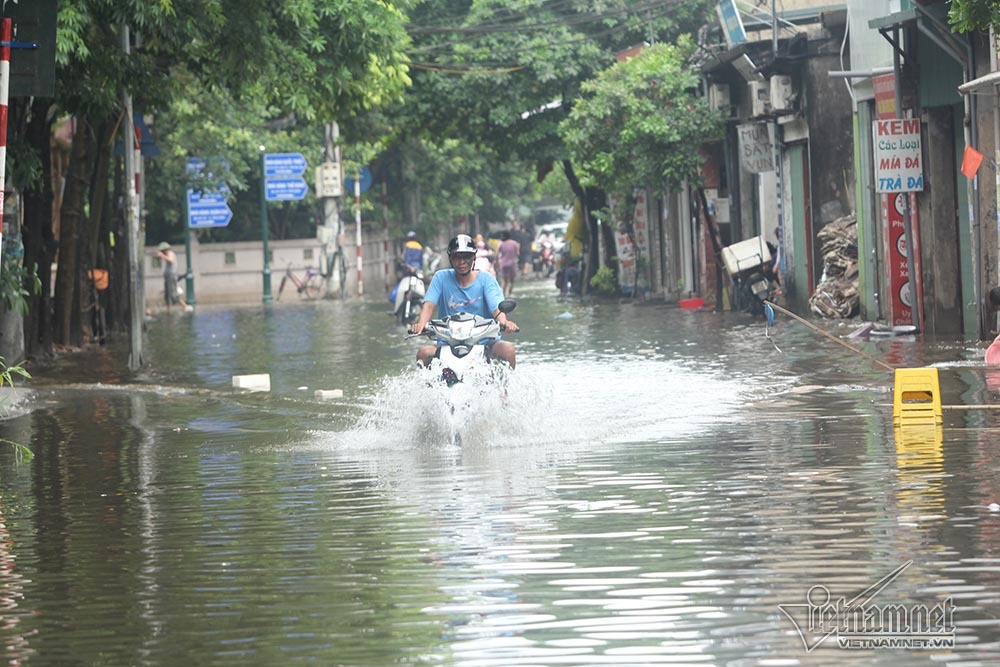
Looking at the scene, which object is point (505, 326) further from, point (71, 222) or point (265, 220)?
point (265, 220)

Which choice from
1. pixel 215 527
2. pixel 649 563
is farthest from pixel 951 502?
pixel 215 527

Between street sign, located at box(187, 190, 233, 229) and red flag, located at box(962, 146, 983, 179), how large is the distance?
111ft

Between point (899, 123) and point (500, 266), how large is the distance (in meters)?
30.0

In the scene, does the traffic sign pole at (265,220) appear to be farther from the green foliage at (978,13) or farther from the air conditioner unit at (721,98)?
the green foliage at (978,13)

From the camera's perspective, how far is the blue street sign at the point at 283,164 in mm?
51250

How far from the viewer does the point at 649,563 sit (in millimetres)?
7750

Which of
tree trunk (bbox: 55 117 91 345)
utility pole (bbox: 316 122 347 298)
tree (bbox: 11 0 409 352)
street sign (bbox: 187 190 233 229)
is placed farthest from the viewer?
street sign (bbox: 187 190 233 229)

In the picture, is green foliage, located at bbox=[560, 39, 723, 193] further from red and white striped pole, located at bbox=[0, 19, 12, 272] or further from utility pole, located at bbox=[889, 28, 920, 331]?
red and white striped pole, located at bbox=[0, 19, 12, 272]

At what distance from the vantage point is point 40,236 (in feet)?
80.1

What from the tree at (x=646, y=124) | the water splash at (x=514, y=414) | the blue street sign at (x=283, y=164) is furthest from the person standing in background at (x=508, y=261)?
the water splash at (x=514, y=414)

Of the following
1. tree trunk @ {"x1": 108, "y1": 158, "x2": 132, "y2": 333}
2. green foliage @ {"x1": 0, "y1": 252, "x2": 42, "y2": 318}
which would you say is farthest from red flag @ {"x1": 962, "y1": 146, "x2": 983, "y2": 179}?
tree trunk @ {"x1": 108, "y1": 158, "x2": 132, "y2": 333}

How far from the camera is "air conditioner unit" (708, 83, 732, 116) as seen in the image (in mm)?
35938

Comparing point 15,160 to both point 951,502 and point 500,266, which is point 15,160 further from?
point 500,266

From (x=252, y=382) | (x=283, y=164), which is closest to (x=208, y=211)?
(x=283, y=164)
